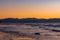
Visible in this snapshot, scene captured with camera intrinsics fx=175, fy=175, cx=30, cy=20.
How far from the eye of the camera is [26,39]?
301 inches

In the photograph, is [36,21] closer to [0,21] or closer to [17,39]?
[0,21]

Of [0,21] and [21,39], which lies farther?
[0,21]

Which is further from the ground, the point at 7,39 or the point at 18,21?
the point at 7,39

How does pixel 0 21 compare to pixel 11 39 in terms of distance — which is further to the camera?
pixel 0 21

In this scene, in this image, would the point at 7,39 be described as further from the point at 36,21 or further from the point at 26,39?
the point at 36,21

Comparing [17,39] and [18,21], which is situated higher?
[17,39]

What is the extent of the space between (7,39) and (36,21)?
22.3m

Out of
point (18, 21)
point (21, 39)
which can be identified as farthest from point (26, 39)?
point (18, 21)

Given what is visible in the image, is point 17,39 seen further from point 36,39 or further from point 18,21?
point 18,21

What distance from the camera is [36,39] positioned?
7402mm

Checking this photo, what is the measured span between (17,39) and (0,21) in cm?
2271

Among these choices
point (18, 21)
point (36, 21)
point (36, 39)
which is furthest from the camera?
point (18, 21)

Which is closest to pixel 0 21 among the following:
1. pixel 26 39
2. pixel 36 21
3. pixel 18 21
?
pixel 18 21

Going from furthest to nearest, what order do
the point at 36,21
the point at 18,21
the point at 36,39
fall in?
1. the point at 18,21
2. the point at 36,21
3. the point at 36,39
